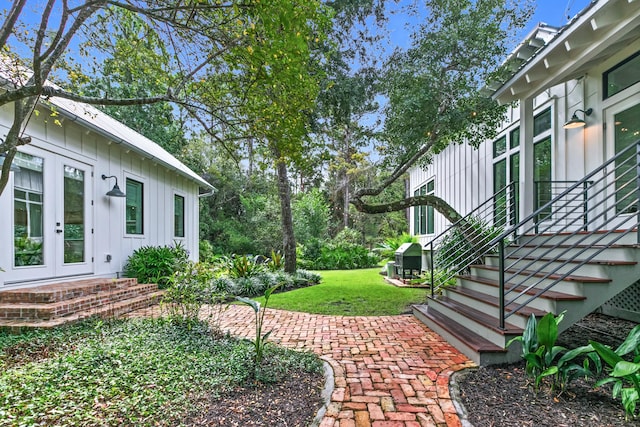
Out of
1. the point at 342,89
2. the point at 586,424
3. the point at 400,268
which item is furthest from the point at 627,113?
the point at 400,268

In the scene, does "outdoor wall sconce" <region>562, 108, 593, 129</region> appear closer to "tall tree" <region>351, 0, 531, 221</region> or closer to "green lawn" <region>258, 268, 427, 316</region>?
"tall tree" <region>351, 0, 531, 221</region>

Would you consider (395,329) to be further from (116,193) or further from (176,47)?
(116,193)

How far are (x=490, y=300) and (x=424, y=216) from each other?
28.7 feet

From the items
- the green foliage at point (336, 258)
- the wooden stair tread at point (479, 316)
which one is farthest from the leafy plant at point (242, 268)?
the green foliage at point (336, 258)

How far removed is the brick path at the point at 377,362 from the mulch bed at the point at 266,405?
19cm

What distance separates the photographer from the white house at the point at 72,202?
16.7 feet

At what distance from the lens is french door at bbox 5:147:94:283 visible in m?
5.16

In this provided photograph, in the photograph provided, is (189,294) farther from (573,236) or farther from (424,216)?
(424,216)

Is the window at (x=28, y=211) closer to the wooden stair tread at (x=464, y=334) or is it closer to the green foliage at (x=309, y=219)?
the wooden stair tread at (x=464, y=334)

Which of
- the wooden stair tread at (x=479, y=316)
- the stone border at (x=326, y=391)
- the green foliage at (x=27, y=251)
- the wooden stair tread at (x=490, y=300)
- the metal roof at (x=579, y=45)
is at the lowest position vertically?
the stone border at (x=326, y=391)

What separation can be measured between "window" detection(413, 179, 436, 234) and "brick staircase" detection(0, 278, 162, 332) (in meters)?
9.13

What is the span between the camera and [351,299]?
696 cm

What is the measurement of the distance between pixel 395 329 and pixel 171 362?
119 inches

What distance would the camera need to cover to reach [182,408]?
2406mm
